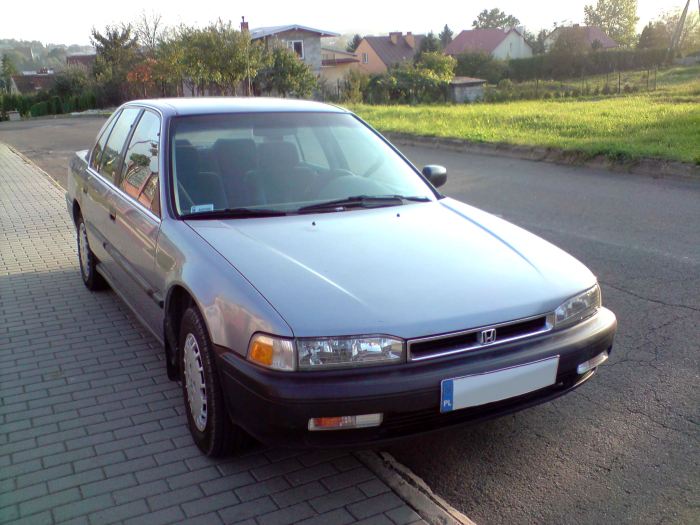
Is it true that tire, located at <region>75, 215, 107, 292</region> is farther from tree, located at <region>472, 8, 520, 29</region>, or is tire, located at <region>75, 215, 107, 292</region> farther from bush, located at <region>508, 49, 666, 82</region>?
tree, located at <region>472, 8, 520, 29</region>

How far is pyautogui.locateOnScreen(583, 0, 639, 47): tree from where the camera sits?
11319cm

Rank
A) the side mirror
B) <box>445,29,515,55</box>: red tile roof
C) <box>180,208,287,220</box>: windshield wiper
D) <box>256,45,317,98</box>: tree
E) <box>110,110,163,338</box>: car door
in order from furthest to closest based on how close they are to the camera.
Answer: <box>445,29,515,55</box>: red tile roof
<box>256,45,317,98</box>: tree
the side mirror
<box>110,110,163,338</box>: car door
<box>180,208,287,220</box>: windshield wiper

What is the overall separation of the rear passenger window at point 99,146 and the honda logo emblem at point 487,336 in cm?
386

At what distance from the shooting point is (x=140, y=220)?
4270 millimetres

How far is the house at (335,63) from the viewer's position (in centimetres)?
6294

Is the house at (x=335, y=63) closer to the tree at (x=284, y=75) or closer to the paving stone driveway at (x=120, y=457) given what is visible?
the tree at (x=284, y=75)

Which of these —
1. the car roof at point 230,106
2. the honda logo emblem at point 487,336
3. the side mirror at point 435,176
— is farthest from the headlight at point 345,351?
the side mirror at point 435,176

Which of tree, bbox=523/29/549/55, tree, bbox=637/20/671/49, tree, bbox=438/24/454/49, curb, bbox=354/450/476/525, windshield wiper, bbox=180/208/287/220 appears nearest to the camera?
curb, bbox=354/450/476/525

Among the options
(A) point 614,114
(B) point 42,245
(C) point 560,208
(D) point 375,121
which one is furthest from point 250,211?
(D) point 375,121

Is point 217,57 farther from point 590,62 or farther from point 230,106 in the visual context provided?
point 590,62

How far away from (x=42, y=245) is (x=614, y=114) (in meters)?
14.8

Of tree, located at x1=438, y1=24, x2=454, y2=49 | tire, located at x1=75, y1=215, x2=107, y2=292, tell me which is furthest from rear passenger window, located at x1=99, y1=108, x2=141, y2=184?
tree, located at x1=438, y1=24, x2=454, y2=49

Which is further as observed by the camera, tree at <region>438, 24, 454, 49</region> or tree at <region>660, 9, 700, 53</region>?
tree at <region>438, 24, 454, 49</region>

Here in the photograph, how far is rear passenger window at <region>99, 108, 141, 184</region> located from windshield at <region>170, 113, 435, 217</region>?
96 centimetres
